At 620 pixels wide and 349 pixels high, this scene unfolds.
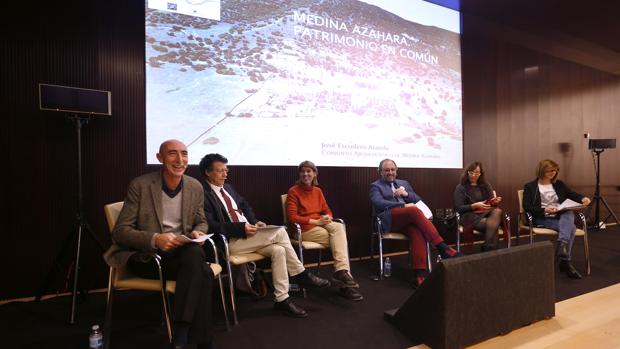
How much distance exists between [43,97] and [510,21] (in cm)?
583

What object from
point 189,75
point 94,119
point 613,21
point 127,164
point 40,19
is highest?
point 613,21

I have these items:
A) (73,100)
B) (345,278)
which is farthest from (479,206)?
(73,100)

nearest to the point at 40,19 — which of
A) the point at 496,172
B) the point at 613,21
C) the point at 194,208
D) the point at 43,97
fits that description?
the point at 43,97

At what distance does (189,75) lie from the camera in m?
3.12

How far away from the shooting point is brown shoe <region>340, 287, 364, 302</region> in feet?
8.89

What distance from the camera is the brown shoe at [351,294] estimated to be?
2.71 metres

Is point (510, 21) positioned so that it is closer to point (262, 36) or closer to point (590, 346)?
point (262, 36)

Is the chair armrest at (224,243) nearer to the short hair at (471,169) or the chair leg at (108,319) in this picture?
the chair leg at (108,319)

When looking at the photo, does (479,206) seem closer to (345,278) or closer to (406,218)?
(406,218)

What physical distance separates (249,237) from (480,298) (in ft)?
4.88

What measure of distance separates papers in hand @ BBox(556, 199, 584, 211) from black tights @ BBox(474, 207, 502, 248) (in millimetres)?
557

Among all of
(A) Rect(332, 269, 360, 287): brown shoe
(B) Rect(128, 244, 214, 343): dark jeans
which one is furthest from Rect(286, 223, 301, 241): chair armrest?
(B) Rect(128, 244, 214, 343): dark jeans

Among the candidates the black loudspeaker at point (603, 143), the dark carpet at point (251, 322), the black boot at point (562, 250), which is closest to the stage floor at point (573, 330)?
the dark carpet at point (251, 322)

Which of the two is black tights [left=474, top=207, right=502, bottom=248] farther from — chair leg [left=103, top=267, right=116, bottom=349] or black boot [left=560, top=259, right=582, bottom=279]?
chair leg [left=103, top=267, right=116, bottom=349]
